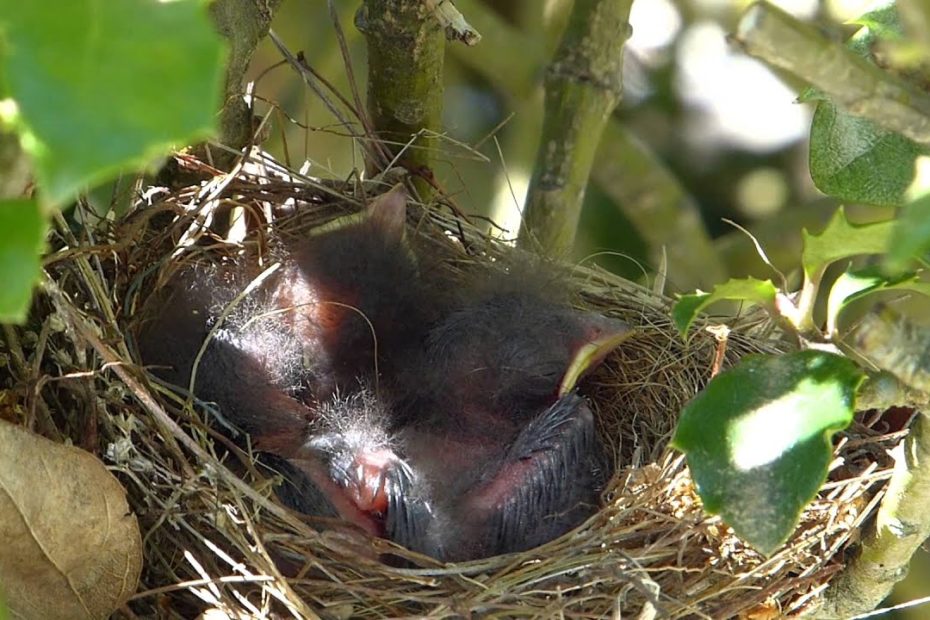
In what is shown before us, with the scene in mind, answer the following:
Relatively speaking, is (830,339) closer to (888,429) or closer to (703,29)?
(888,429)

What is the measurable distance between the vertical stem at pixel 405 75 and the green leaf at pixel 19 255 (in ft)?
2.81

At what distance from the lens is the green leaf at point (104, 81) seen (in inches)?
17.2

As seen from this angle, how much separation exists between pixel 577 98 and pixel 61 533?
0.88m

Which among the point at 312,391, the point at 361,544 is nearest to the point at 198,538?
the point at 361,544

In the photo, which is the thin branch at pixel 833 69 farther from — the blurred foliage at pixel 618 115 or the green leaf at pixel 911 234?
the blurred foliage at pixel 618 115

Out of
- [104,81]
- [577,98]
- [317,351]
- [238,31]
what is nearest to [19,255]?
[104,81]

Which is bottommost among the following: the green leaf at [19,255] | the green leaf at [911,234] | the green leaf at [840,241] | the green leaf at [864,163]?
the green leaf at [19,255]

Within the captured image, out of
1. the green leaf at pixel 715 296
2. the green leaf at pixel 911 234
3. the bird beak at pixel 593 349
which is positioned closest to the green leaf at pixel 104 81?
the green leaf at pixel 911 234

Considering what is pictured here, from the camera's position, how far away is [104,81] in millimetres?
455

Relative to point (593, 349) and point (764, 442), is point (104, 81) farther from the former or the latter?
point (593, 349)

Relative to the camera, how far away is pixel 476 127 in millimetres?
2598

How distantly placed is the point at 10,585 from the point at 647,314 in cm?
90

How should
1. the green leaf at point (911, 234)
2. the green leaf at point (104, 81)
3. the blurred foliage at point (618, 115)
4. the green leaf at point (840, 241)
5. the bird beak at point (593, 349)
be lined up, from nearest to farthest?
the green leaf at point (104, 81)
the green leaf at point (911, 234)
the green leaf at point (840, 241)
the bird beak at point (593, 349)
the blurred foliage at point (618, 115)

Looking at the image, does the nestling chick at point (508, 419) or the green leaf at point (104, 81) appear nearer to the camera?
the green leaf at point (104, 81)
